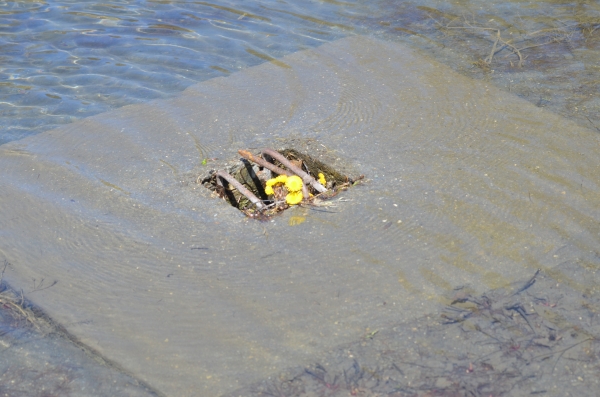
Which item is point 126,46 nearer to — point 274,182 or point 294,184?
point 274,182

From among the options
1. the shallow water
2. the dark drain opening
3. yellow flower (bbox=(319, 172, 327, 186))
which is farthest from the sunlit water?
yellow flower (bbox=(319, 172, 327, 186))

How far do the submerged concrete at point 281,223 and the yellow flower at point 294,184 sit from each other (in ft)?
0.62

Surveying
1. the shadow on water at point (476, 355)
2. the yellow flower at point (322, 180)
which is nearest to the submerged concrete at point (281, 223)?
the shadow on water at point (476, 355)

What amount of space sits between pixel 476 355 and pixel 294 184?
1.69 m

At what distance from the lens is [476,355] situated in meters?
3.01

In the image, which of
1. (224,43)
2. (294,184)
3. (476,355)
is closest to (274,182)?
(294,184)

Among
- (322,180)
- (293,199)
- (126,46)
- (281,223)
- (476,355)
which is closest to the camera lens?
(476,355)

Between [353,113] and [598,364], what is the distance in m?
2.90

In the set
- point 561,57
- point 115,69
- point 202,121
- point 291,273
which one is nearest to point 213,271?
point 291,273

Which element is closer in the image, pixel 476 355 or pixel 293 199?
pixel 476 355

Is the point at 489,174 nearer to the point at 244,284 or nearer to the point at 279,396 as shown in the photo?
the point at 244,284

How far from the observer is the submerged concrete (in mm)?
3303

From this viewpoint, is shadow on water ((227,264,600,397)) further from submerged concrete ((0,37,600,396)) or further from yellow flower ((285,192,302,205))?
yellow flower ((285,192,302,205))

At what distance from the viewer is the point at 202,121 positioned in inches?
206
